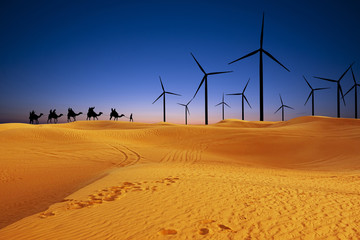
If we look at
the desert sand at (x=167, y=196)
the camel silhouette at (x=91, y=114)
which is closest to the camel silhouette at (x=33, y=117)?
the camel silhouette at (x=91, y=114)

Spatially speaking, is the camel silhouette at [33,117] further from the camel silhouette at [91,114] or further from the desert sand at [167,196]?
the desert sand at [167,196]

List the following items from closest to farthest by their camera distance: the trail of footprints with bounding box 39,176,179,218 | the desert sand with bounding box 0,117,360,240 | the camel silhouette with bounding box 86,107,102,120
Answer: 1. the desert sand with bounding box 0,117,360,240
2. the trail of footprints with bounding box 39,176,179,218
3. the camel silhouette with bounding box 86,107,102,120

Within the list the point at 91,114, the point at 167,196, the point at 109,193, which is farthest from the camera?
the point at 91,114

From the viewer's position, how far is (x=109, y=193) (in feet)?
20.3

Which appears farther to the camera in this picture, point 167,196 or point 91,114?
point 91,114

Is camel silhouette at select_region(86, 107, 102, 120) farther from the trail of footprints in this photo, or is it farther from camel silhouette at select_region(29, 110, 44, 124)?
the trail of footprints

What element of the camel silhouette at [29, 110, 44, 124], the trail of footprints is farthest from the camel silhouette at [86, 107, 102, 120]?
the trail of footprints

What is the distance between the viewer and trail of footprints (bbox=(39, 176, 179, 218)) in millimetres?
5316

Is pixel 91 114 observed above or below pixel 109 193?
above

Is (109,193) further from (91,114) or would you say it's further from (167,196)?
(91,114)

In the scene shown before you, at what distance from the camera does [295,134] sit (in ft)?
64.5

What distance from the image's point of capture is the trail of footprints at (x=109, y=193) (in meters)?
5.32

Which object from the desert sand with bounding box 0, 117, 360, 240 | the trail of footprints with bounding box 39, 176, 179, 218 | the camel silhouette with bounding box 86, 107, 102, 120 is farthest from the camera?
the camel silhouette with bounding box 86, 107, 102, 120

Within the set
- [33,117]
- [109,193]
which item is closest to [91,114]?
[33,117]
